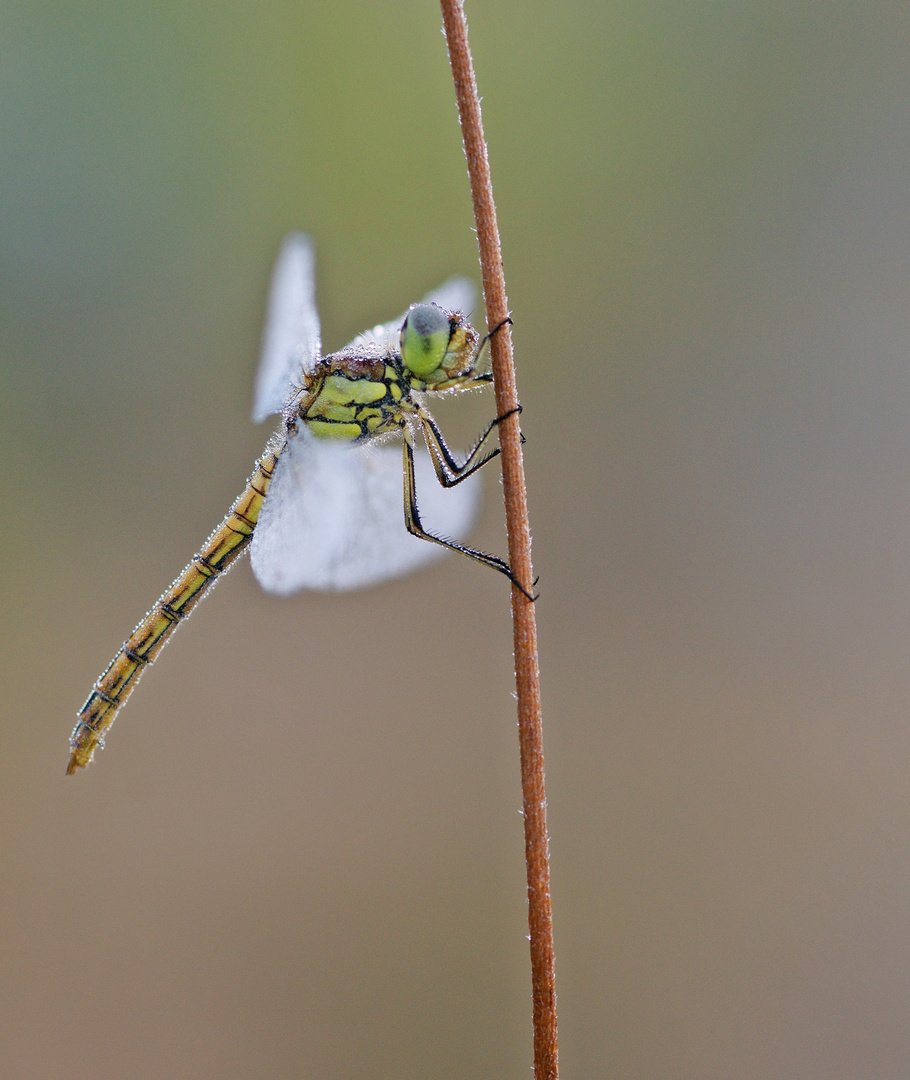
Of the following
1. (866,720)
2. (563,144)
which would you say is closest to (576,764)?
(866,720)

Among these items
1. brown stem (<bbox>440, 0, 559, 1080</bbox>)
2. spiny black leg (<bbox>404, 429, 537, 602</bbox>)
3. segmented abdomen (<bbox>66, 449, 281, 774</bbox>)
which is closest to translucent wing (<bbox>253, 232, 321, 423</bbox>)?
segmented abdomen (<bbox>66, 449, 281, 774</bbox>)

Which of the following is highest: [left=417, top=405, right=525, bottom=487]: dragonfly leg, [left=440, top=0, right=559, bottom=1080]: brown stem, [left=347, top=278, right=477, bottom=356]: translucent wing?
[left=347, top=278, right=477, bottom=356]: translucent wing

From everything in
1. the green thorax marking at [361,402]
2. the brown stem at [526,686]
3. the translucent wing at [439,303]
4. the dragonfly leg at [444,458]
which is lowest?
the brown stem at [526,686]

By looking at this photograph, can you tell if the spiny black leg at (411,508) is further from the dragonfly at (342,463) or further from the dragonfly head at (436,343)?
the dragonfly head at (436,343)

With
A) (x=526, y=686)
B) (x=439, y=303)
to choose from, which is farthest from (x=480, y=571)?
(x=526, y=686)

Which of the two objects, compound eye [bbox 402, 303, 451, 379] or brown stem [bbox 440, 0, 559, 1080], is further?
compound eye [bbox 402, 303, 451, 379]

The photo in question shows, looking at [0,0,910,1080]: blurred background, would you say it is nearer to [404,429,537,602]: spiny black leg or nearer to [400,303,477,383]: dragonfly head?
[404,429,537,602]: spiny black leg

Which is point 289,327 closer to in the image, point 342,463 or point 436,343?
point 342,463

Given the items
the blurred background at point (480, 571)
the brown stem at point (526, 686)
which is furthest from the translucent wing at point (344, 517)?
the blurred background at point (480, 571)
